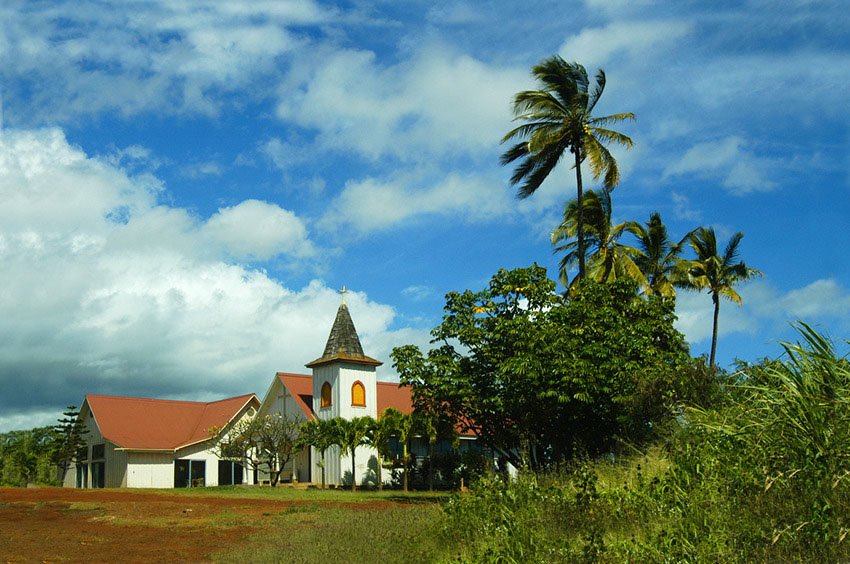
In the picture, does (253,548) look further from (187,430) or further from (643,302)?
(187,430)

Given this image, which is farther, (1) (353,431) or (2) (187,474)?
(2) (187,474)

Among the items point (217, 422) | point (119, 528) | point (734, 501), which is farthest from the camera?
point (217, 422)

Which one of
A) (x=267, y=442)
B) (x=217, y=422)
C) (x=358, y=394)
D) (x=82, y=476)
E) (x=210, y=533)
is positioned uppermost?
(x=358, y=394)

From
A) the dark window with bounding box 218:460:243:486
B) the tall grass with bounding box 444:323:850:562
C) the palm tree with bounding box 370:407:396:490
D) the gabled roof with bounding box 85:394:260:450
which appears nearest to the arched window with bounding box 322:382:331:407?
the palm tree with bounding box 370:407:396:490

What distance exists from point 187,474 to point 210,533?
29993mm

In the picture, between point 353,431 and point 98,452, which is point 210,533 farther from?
point 98,452

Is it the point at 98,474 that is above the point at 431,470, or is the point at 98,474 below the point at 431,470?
above

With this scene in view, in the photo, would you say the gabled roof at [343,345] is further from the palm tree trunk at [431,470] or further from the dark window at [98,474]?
the dark window at [98,474]

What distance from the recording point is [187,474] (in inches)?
1738

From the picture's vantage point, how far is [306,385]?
146ft

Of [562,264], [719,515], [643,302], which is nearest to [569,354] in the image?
[643,302]

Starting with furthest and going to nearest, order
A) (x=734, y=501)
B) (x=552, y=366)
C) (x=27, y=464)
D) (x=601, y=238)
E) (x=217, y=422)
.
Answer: (x=27, y=464) → (x=217, y=422) → (x=601, y=238) → (x=552, y=366) → (x=734, y=501)

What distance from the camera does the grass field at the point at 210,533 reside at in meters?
12.2

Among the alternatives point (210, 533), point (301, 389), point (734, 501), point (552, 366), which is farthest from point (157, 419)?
point (734, 501)
